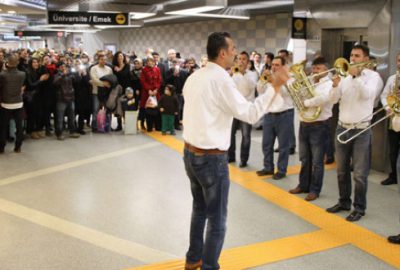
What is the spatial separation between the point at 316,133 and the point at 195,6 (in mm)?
6713

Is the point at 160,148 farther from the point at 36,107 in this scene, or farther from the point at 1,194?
the point at 1,194

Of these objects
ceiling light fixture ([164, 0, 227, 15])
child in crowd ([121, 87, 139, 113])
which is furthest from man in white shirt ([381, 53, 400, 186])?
ceiling light fixture ([164, 0, 227, 15])

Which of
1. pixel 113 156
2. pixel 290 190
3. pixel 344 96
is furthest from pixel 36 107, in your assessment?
pixel 344 96

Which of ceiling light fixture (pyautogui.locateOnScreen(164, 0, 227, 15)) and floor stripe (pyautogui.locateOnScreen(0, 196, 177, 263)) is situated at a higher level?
ceiling light fixture (pyautogui.locateOnScreen(164, 0, 227, 15))

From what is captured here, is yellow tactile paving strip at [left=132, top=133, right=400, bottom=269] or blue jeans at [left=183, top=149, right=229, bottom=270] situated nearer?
blue jeans at [left=183, top=149, right=229, bottom=270]

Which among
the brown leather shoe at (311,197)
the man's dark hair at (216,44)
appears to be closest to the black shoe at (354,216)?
the brown leather shoe at (311,197)

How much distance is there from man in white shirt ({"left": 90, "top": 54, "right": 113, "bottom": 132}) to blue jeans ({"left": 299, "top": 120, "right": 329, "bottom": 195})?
5.07m

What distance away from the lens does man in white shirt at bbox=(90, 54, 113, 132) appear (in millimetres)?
9141

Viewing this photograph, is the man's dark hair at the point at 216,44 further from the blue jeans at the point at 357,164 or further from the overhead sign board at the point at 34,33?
the overhead sign board at the point at 34,33

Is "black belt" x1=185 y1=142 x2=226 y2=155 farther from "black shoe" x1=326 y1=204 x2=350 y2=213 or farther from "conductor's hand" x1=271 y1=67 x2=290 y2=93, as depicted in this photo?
"black shoe" x1=326 y1=204 x2=350 y2=213

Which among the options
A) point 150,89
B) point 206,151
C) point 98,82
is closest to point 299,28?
point 150,89

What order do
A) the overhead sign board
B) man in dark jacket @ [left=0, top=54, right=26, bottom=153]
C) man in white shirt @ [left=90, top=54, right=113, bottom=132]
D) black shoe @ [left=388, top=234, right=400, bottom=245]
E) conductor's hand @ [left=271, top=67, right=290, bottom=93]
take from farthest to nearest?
the overhead sign board
man in white shirt @ [left=90, top=54, right=113, bottom=132]
man in dark jacket @ [left=0, top=54, right=26, bottom=153]
black shoe @ [left=388, top=234, right=400, bottom=245]
conductor's hand @ [left=271, top=67, right=290, bottom=93]

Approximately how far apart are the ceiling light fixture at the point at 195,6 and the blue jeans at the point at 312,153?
5.88 m

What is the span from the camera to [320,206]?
5.12 metres
